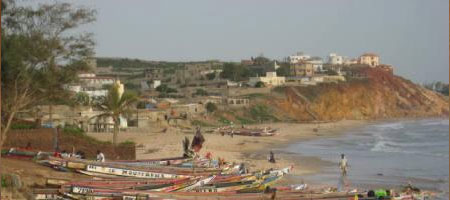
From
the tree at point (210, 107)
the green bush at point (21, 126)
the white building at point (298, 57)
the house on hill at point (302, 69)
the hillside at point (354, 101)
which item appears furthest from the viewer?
the white building at point (298, 57)

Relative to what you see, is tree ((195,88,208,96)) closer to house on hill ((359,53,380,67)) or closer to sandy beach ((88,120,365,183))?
sandy beach ((88,120,365,183))

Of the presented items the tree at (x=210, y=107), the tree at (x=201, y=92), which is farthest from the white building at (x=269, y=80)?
the tree at (x=210, y=107)

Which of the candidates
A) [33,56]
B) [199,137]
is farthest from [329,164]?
[33,56]

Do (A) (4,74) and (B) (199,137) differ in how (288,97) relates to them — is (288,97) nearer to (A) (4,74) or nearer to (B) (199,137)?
(B) (199,137)

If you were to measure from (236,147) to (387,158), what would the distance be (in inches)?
468

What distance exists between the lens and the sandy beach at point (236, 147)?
1574 inches

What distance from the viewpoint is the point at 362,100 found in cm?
12462

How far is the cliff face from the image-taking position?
4240 inches

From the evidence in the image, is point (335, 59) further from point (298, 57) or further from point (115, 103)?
point (115, 103)

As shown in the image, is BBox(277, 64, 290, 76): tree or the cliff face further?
BBox(277, 64, 290, 76): tree

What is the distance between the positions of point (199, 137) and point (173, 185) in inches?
362

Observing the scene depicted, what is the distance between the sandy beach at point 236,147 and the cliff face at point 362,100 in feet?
106

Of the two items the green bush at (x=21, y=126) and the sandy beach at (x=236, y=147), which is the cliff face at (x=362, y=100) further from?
the green bush at (x=21, y=126)

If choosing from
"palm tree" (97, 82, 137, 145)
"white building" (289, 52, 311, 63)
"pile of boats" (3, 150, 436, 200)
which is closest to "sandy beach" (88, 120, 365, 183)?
"palm tree" (97, 82, 137, 145)
